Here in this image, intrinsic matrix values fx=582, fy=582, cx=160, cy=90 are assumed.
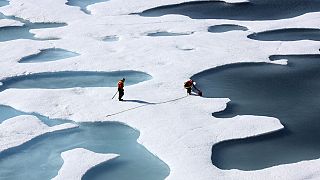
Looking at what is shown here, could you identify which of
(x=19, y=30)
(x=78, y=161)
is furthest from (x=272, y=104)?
(x=19, y=30)

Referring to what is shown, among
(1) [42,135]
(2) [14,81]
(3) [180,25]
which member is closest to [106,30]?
(3) [180,25]

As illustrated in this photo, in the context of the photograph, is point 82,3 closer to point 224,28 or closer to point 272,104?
point 224,28

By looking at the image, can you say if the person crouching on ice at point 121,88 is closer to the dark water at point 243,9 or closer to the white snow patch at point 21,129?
the white snow patch at point 21,129

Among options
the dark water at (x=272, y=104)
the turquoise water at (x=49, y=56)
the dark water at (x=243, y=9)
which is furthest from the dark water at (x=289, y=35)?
the turquoise water at (x=49, y=56)

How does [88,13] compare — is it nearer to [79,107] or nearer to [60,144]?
[79,107]

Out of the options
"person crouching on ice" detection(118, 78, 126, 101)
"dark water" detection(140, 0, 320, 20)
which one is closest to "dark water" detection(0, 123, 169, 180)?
"person crouching on ice" detection(118, 78, 126, 101)
